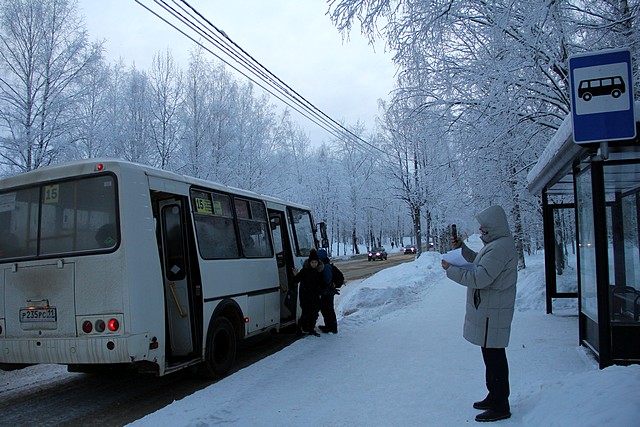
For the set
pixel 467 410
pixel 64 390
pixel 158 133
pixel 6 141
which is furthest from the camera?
pixel 158 133

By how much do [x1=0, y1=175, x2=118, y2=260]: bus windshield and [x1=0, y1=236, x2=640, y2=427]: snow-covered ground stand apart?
2.22 m

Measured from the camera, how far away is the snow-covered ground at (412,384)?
4.37 m

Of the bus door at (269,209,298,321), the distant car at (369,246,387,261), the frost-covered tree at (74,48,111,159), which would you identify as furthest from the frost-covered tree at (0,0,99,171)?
the distant car at (369,246,387,261)

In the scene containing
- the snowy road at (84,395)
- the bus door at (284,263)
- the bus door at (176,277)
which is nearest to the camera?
the snowy road at (84,395)

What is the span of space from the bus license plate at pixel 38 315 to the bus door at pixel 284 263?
4747 millimetres

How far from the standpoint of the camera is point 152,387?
7.23m

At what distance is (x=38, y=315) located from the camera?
598cm

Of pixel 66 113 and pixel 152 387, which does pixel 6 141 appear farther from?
pixel 152 387

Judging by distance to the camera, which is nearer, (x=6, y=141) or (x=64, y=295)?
(x=64, y=295)

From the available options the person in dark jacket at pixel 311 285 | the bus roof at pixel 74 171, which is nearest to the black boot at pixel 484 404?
the bus roof at pixel 74 171

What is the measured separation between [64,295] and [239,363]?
11.6 feet

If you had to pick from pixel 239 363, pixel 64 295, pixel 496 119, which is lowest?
pixel 239 363

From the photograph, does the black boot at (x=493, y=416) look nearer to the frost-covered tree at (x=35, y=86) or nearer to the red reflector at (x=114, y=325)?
the red reflector at (x=114, y=325)

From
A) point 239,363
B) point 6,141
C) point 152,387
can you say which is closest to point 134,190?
point 152,387
